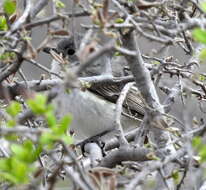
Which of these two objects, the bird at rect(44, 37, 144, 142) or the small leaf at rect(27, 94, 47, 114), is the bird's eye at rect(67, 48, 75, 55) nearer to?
the bird at rect(44, 37, 144, 142)

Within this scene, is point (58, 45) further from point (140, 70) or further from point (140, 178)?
point (140, 178)

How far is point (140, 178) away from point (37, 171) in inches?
14.9

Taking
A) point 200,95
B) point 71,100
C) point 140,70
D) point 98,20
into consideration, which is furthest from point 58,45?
point 98,20

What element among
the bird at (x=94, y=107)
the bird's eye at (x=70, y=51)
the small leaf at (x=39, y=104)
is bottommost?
the bird at (x=94, y=107)

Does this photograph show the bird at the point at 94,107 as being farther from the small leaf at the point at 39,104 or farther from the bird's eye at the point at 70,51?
the small leaf at the point at 39,104

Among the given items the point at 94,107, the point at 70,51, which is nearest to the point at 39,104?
the point at 94,107

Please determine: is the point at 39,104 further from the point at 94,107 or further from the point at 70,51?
the point at 70,51

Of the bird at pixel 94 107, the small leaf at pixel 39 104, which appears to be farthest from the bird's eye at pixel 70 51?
the small leaf at pixel 39 104

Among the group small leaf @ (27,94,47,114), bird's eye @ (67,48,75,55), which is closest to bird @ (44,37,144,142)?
bird's eye @ (67,48,75,55)

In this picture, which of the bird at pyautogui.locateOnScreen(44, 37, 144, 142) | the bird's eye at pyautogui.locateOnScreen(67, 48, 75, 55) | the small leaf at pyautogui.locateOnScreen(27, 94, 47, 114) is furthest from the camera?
the bird's eye at pyautogui.locateOnScreen(67, 48, 75, 55)

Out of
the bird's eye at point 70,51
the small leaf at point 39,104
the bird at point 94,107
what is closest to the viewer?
the small leaf at point 39,104

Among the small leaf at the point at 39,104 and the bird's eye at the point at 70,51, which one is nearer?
the small leaf at the point at 39,104

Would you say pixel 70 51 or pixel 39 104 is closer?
pixel 39 104

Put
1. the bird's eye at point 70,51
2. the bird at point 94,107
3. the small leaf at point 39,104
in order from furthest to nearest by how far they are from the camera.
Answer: the bird's eye at point 70,51 < the bird at point 94,107 < the small leaf at point 39,104
